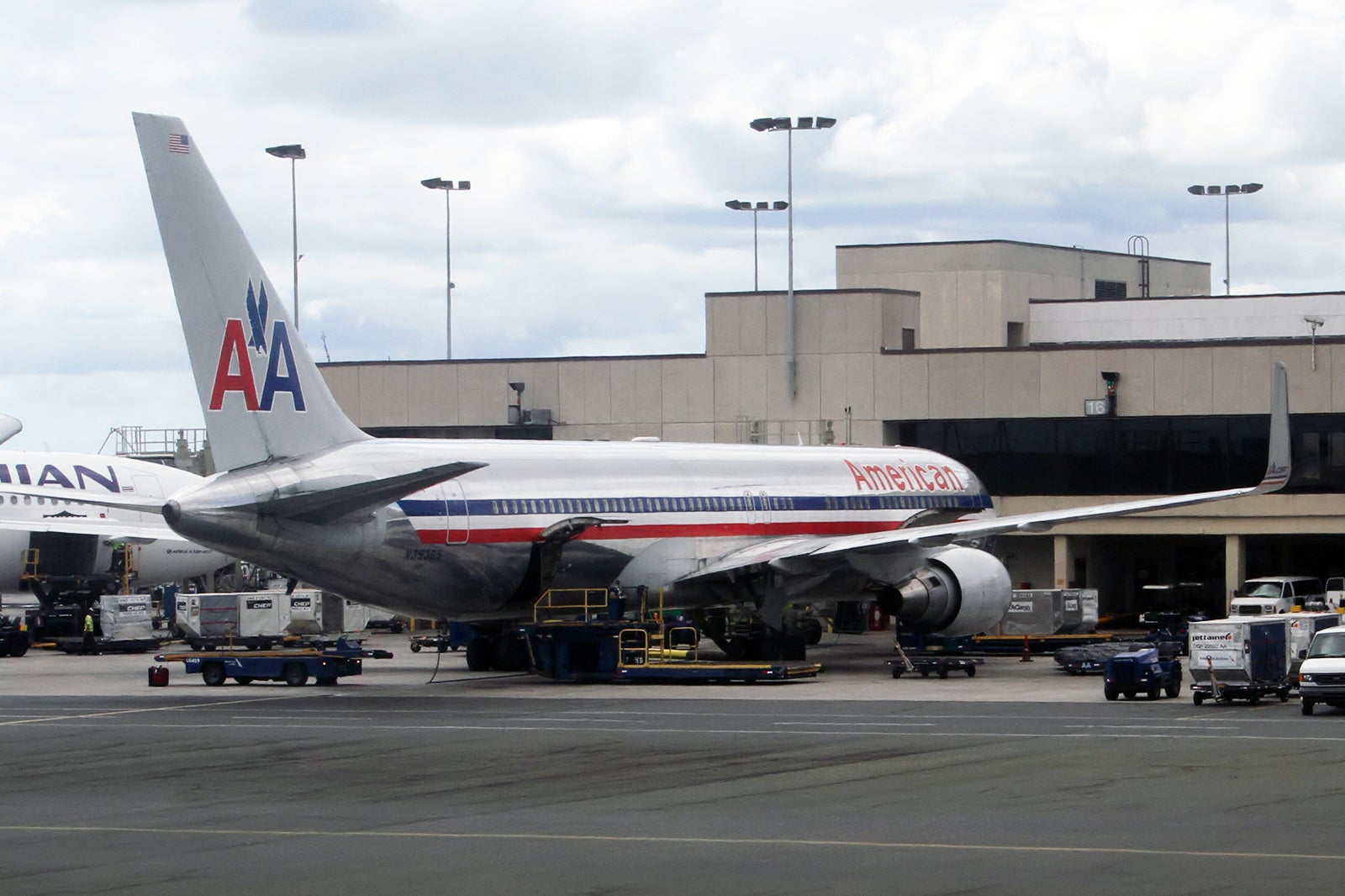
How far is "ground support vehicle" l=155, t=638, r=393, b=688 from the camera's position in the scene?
1631 inches

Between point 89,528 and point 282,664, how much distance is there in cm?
1225

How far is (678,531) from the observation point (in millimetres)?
44719

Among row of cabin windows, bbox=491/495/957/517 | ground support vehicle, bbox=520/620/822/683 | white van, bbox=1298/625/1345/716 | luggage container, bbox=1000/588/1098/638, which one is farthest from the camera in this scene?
luggage container, bbox=1000/588/1098/638

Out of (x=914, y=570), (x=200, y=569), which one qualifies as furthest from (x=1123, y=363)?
(x=200, y=569)

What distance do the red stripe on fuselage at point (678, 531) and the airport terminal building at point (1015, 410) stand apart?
34.7 ft

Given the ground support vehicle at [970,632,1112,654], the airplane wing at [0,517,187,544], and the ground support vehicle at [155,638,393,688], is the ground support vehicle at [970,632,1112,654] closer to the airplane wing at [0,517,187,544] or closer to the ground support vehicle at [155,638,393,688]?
the ground support vehicle at [155,638,393,688]

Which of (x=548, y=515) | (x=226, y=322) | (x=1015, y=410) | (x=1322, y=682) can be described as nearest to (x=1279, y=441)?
(x=1322, y=682)

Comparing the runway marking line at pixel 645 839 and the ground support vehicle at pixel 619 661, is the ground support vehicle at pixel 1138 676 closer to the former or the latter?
the ground support vehicle at pixel 619 661

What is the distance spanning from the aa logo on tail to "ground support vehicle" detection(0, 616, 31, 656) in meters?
20.9

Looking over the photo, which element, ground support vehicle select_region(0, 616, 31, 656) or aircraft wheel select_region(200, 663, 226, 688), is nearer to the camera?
aircraft wheel select_region(200, 663, 226, 688)

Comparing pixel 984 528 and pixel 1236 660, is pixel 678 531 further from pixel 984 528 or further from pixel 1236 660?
pixel 1236 660

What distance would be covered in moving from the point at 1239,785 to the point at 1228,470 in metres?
40.8

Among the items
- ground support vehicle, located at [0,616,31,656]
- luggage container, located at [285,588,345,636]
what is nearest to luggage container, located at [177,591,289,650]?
luggage container, located at [285,588,345,636]

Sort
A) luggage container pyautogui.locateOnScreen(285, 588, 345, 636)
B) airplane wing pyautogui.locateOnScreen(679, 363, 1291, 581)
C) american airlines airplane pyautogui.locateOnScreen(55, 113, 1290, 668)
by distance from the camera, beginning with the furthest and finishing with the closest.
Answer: luggage container pyautogui.locateOnScreen(285, 588, 345, 636) < airplane wing pyautogui.locateOnScreen(679, 363, 1291, 581) < american airlines airplane pyautogui.locateOnScreen(55, 113, 1290, 668)
